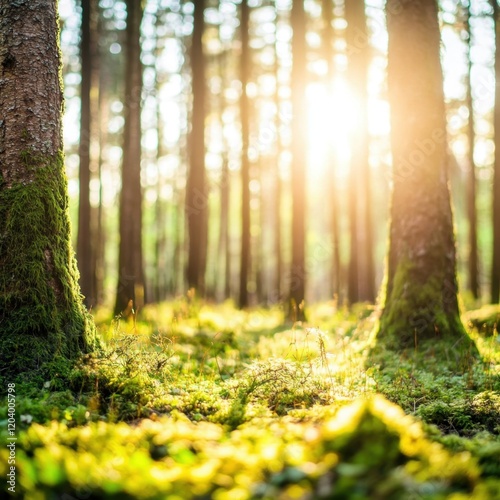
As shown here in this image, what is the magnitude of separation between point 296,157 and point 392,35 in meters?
Result: 4.85

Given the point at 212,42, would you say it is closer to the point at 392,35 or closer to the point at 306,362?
the point at 392,35

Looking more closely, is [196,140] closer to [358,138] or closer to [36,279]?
[358,138]

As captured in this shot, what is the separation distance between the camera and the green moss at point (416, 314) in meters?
6.95

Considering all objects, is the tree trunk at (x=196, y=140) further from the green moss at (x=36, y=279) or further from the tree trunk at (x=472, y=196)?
the tree trunk at (x=472, y=196)

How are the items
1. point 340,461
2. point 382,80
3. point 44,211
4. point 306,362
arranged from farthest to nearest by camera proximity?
1. point 382,80
2. point 306,362
3. point 44,211
4. point 340,461

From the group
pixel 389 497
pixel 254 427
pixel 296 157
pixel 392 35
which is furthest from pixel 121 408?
pixel 296 157

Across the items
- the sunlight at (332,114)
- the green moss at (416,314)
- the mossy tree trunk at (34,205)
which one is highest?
the sunlight at (332,114)

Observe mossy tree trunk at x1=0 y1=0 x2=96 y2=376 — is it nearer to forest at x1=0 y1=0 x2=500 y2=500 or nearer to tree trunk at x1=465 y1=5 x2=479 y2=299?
forest at x1=0 y1=0 x2=500 y2=500

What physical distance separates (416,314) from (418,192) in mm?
1891

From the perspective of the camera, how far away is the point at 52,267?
185 inches

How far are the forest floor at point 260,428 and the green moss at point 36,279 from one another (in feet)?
0.86

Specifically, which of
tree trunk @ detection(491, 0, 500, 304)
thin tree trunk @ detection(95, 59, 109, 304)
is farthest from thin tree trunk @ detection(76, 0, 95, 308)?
tree trunk @ detection(491, 0, 500, 304)

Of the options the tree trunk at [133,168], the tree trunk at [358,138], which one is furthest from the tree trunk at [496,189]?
the tree trunk at [133,168]

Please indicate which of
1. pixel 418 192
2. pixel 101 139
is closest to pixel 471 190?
pixel 418 192
